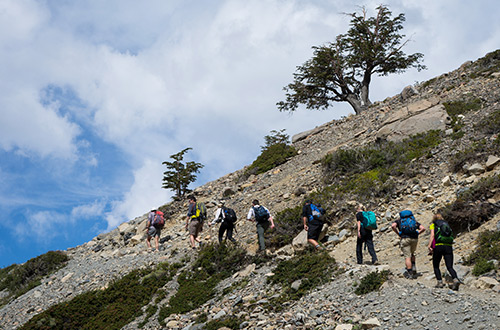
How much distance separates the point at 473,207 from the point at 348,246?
348 cm

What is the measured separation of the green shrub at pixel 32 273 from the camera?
60.4 ft

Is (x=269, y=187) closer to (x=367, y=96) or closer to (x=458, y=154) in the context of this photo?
(x=458, y=154)

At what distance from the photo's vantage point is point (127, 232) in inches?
855

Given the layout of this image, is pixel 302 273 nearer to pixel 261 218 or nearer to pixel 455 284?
pixel 261 218

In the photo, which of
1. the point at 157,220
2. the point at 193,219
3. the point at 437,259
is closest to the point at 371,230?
the point at 437,259

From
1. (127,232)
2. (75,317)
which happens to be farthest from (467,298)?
(127,232)

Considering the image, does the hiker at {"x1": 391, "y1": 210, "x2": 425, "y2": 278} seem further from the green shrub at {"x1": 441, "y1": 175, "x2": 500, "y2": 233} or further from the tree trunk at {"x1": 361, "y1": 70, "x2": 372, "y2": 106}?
the tree trunk at {"x1": 361, "y1": 70, "x2": 372, "y2": 106}

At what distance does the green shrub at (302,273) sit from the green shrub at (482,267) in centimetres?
304

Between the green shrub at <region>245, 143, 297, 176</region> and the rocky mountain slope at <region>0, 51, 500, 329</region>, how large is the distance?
641 mm

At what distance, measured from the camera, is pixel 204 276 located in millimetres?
12922

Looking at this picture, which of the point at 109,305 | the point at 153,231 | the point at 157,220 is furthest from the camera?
the point at 153,231

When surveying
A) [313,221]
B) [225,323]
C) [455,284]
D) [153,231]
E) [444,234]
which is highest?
[153,231]

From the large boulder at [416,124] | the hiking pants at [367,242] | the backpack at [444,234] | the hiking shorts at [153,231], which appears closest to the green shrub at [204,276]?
the hiking shorts at [153,231]

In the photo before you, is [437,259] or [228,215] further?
[228,215]
